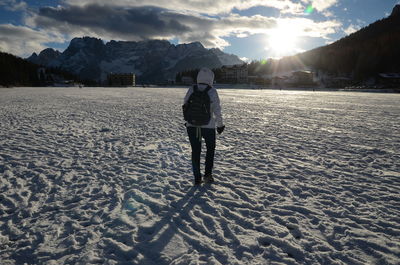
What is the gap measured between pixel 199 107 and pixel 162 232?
7.69ft

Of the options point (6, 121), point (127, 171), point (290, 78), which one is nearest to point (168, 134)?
point (127, 171)

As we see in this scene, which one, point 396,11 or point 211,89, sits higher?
point 396,11

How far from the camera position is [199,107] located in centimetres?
491

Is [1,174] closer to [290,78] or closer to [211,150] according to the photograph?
[211,150]

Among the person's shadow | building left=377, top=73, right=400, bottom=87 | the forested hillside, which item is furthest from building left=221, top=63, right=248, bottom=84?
the person's shadow

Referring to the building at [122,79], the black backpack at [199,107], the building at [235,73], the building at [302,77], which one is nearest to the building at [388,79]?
the building at [302,77]

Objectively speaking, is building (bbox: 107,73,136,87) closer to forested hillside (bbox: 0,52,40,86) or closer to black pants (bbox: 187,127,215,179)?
forested hillside (bbox: 0,52,40,86)

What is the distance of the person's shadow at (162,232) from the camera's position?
3364 mm

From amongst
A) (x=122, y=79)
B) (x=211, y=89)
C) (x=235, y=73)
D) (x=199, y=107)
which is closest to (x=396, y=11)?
(x=235, y=73)

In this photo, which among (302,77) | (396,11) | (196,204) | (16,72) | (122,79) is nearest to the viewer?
(196,204)

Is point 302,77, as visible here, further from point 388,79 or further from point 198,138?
point 198,138

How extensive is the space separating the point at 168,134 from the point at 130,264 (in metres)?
7.94

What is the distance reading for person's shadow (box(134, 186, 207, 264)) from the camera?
3.36 metres

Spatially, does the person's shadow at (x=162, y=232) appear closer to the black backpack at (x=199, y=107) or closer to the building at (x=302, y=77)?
the black backpack at (x=199, y=107)
